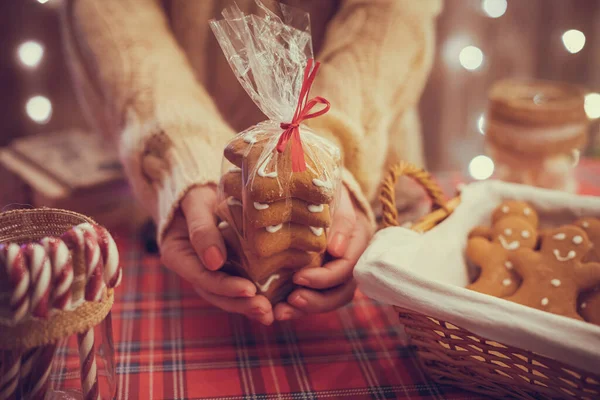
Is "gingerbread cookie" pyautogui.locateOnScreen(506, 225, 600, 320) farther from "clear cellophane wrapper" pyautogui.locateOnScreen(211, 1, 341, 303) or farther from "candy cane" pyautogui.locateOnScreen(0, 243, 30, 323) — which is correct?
"candy cane" pyautogui.locateOnScreen(0, 243, 30, 323)

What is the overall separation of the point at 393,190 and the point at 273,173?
0.21m

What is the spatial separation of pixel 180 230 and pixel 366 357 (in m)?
0.32

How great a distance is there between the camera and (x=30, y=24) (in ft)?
5.20

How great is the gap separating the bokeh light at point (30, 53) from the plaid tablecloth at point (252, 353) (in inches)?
39.3

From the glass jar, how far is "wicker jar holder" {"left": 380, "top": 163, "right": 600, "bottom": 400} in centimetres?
64

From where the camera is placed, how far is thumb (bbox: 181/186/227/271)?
697 mm

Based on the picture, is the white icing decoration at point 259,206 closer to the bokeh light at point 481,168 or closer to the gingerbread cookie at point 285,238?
the gingerbread cookie at point 285,238

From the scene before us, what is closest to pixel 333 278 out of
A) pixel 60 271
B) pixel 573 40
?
pixel 60 271

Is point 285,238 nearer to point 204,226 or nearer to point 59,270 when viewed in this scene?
point 204,226

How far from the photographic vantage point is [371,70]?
102 cm

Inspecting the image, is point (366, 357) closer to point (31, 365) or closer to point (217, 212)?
point (217, 212)

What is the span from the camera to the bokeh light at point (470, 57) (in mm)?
1903

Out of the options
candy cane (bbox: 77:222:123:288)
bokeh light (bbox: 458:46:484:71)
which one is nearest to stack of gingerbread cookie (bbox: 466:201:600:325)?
candy cane (bbox: 77:222:123:288)

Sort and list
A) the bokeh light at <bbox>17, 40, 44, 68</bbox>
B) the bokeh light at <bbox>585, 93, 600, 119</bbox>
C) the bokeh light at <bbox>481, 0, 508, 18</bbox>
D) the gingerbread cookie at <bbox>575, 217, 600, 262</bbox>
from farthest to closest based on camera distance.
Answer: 1. the bokeh light at <bbox>481, 0, 508, 18</bbox>
2. the bokeh light at <bbox>585, 93, 600, 119</bbox>
3. the bokeh light at <bbox>17, 40, 44, 68</bbox>
4. the gingerbread cookie at <bbox>575, 217, 600, 262</bbox>
